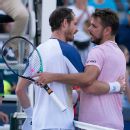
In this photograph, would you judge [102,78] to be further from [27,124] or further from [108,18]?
[27,124]

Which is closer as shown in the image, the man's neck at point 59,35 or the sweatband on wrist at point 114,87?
the sweatband on wrist at point 114,87

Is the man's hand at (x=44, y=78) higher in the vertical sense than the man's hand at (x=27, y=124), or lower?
higher

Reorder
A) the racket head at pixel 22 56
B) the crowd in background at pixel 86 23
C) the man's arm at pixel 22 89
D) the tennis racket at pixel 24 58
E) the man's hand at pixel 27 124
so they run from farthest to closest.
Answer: the crowd in background at pixel 86 23 < the man's hand at pixel 27 124 < the man's arm at pixel 22 89 < the racket head at pixel 22 56 < the tennis racket at pixel 24 58

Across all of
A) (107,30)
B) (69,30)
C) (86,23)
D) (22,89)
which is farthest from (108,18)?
(86,23)

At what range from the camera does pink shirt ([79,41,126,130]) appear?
232 inches

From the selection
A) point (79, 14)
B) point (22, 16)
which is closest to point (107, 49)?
point (22, 16)

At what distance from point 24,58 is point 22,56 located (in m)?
0.41

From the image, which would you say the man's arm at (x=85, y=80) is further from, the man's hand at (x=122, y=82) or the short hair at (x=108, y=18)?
the short hair at (x=108, y=18)

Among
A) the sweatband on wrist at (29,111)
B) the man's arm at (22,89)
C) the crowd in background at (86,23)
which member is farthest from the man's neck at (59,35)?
the crowd in background at (86,23)

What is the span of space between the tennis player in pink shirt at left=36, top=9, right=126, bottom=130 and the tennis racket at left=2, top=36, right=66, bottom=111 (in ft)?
0.61

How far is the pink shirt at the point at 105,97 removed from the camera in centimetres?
590

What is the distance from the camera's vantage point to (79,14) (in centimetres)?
910

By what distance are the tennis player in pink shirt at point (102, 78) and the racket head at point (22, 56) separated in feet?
0.91

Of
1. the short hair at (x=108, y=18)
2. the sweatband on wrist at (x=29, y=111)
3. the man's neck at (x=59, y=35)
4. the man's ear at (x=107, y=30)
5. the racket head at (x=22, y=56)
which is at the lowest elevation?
the sweatband on wrist at (x=29, y=111)
